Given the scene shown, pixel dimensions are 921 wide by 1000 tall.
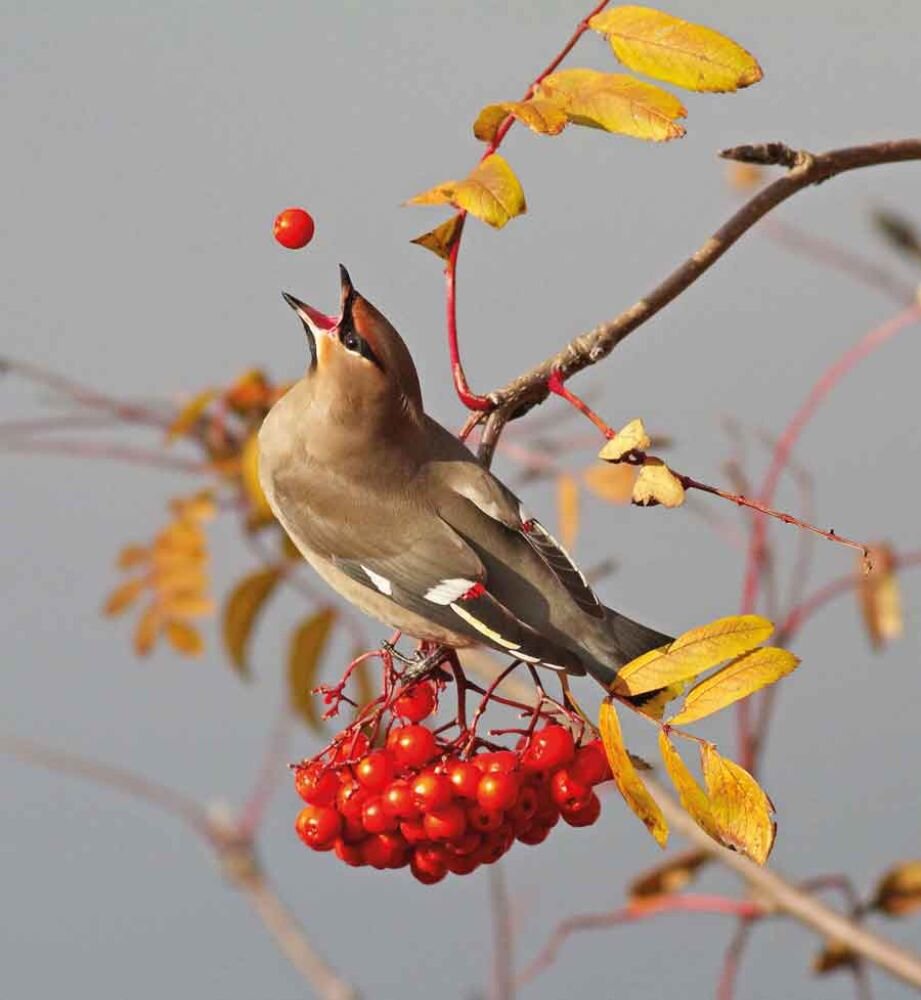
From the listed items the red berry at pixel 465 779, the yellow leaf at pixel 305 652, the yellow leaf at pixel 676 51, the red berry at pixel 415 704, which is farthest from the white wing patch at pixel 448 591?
the yellow leaf at pixel 305 652

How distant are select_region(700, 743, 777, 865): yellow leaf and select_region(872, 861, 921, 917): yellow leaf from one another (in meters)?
1.64

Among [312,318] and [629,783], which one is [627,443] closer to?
[629,783]

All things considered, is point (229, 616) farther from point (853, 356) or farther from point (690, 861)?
point (853, 356)

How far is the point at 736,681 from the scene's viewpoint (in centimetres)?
153

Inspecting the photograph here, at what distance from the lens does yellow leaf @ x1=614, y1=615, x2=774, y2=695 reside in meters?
1.48

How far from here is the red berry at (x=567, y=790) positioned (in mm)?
1711

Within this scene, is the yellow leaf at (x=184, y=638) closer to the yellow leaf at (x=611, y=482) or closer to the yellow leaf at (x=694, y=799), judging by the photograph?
the yellow leaf at (x=611, y=482)

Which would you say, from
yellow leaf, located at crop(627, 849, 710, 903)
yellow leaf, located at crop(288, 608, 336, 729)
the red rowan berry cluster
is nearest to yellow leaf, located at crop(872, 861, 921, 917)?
yellow leaf, located at crop(627, 849, 710, 903)

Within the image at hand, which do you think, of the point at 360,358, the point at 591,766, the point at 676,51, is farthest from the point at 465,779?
the point at 676,51

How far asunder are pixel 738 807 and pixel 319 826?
0.50 m

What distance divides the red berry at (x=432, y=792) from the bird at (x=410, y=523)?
0.16m

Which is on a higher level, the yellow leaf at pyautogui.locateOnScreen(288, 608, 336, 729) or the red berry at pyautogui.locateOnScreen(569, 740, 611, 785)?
the yellow leaf at pyautogui.locateOnScreen(288, 608, 336, 729)

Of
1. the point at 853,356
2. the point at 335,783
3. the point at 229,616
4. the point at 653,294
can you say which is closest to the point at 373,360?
the point at 653,294

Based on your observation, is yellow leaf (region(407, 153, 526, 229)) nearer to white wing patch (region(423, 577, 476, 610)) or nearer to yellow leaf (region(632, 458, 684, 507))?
yellow leaf (region(632, 458, 684, 507))
